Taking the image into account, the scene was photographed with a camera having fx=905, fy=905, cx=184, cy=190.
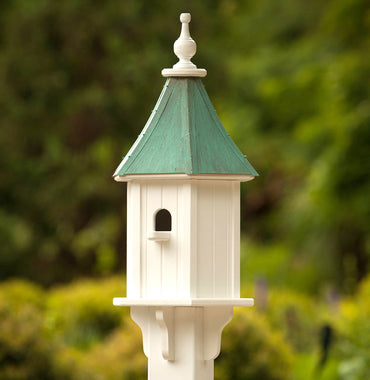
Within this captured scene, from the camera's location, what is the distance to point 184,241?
5.01 m

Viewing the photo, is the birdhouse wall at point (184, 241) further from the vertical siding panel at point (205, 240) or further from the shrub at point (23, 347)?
the shrub at point (23, 347)

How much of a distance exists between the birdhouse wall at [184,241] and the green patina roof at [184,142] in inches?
5.0

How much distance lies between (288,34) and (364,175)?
12549mm

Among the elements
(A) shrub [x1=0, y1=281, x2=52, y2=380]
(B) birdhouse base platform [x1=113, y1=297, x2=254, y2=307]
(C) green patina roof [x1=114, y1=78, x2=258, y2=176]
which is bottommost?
(A) shrub [x1=0, y1=281, x2=52, y2=380]

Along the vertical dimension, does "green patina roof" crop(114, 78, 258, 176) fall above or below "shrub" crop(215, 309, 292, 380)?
above

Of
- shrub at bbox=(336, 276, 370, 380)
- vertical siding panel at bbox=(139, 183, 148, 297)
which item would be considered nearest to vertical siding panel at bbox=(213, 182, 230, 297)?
vertical siding panel at bbox=(139, 183, 148, 297)

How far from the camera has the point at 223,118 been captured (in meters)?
25.3

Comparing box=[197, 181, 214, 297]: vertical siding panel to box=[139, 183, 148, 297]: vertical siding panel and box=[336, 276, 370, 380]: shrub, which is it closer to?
box=[139, 183, 148, 297]: vertical siding panel

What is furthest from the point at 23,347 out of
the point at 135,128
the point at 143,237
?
the point at 135,128

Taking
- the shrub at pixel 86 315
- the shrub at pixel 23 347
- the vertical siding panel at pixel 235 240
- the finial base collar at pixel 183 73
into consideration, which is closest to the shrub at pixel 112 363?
the shrub at pixel 23 347

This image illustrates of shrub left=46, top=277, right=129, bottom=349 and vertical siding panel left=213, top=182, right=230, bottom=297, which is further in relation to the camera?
shrub left=46, top=277, right=129, bottom=349

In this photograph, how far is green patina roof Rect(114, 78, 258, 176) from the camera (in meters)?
5.00

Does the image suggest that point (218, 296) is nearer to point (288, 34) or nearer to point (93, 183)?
point (93, 183)

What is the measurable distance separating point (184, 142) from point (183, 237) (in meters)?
0.53
